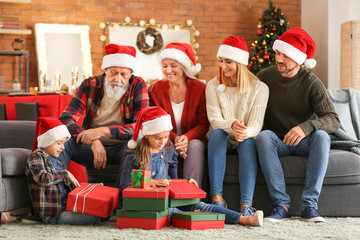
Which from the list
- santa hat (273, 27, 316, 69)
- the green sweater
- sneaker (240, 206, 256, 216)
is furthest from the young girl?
santa hat (273, 27, 316, 69)

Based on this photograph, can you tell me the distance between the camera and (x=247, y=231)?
7.29 feet

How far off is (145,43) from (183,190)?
4.92m

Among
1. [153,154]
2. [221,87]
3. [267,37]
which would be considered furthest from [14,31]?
[153,154]

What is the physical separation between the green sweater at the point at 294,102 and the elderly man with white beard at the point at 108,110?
32.0 inches

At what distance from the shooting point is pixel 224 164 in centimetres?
272

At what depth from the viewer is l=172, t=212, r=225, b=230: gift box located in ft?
7.37

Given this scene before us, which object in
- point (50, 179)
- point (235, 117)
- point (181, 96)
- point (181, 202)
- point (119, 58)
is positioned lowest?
point (181, 202)

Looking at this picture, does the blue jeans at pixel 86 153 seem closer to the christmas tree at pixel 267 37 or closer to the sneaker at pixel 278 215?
the sneaker at pixel 278 215

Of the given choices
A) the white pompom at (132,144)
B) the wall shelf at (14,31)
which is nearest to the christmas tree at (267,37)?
the wall shelf at (14,31)

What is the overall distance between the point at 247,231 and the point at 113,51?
147 centimetres

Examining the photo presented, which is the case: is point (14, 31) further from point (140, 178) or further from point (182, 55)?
point (140, 178)

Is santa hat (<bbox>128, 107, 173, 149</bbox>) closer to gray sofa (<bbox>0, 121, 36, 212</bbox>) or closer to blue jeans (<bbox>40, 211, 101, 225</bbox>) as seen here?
blue jeans (<bbox>40, 211, 101, 225</bbox>)

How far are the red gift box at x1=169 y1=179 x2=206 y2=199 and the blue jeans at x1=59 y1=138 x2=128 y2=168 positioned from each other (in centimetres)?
48

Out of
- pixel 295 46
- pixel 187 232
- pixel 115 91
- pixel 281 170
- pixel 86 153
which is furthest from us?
pixel 295 46
